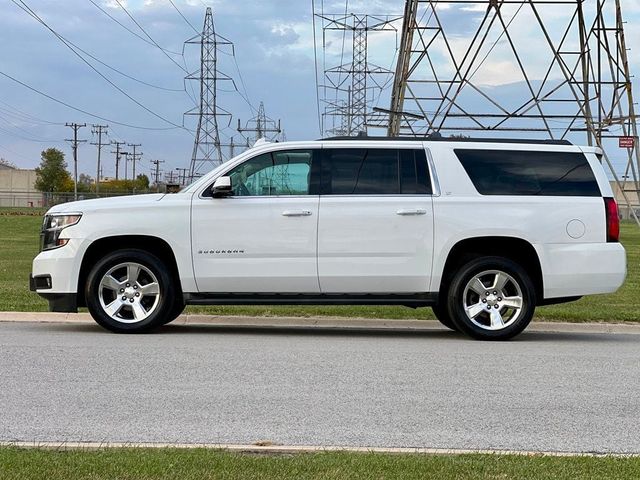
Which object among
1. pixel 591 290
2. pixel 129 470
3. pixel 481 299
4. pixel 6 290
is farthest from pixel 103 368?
pixel 6 290

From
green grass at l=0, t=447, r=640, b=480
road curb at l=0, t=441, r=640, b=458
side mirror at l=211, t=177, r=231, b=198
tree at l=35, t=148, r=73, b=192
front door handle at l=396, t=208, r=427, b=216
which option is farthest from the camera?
tree at l=35, t=148, r=73, b=192

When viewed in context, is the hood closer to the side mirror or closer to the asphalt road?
the side mirror

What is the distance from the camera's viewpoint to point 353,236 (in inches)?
379

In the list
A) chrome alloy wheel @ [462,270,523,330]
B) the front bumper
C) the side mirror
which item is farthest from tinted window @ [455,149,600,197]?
the front bumper

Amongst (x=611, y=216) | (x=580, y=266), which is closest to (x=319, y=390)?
(x=580, y=266)

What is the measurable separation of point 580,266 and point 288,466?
5922 mm

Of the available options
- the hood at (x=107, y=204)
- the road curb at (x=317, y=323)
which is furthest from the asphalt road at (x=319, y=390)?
the hood at (x=107, y=204)

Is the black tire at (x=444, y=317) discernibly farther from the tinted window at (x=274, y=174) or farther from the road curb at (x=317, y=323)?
the tinted window at (x=274, y=174)

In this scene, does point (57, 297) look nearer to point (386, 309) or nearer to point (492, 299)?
point (386, 309)

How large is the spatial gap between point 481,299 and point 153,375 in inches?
157

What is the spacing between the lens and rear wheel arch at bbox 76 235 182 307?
9789 millimetres

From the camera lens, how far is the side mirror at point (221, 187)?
9.53 m

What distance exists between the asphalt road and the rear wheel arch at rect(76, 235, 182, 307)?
600mm

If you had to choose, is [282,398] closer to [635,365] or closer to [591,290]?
[635,365]
